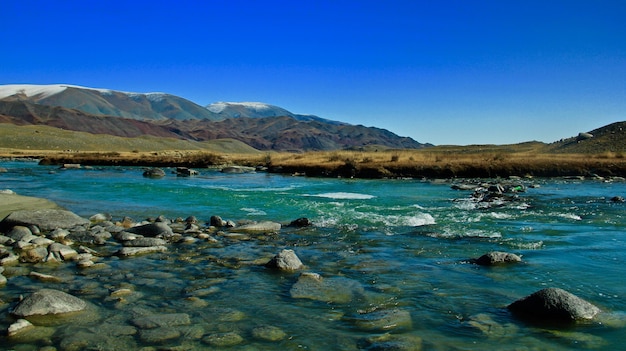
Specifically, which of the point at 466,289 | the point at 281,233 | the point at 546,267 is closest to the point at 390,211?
the point at 281,233

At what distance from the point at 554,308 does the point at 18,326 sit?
25.4ft

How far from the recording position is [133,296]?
782 centimetres

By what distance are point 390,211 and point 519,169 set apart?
26.9m

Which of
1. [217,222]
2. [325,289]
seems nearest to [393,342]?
[325,289]

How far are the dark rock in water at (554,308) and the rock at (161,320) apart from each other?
515 cm

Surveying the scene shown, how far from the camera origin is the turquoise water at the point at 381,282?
20.6 feet

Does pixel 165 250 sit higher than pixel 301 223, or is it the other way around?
pixel 301 223

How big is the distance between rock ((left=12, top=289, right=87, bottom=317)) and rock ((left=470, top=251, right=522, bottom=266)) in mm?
8062

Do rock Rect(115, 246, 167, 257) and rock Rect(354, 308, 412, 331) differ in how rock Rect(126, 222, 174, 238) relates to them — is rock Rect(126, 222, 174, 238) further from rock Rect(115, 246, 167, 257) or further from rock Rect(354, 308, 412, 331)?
rock Rect(354, 308, 412, 331)

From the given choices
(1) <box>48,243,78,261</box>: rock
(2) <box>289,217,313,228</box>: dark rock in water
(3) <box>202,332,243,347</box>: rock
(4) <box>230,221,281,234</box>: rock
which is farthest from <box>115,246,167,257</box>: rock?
(3) <box>202,332,243,347</box>: rock

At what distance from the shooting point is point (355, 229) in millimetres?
14961

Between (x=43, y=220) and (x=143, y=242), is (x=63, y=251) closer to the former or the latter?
(x=143, y=242)

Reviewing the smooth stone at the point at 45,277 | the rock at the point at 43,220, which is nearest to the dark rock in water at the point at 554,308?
the smooth stone at the point at 45,277

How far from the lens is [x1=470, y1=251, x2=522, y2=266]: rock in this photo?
10125mm
